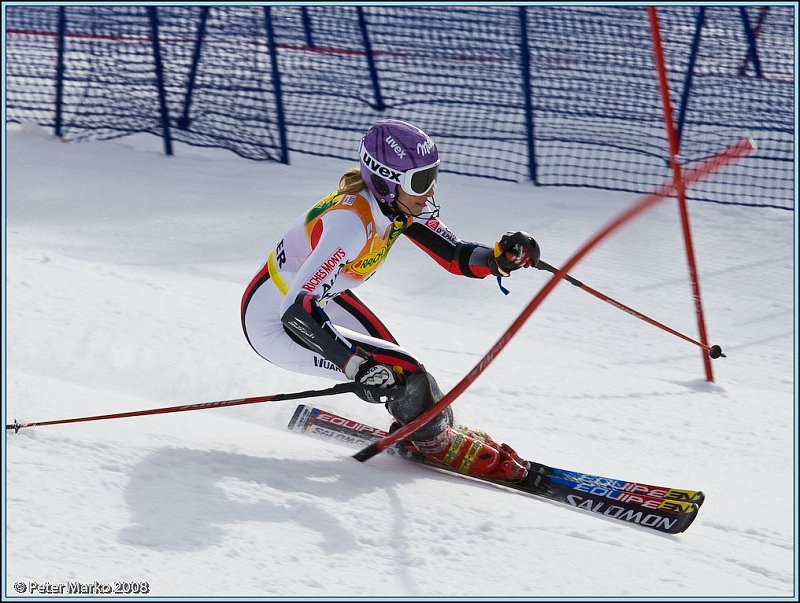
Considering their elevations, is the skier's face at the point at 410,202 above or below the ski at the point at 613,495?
above

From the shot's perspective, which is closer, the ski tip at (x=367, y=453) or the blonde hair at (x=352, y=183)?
the blonde hair at (x=352, y=183)

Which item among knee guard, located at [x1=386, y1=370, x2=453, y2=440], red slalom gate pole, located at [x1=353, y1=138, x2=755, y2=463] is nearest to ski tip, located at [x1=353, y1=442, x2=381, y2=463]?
red slalom gate pole, located at [x1=353, y1=138, x2=755, y2=463]

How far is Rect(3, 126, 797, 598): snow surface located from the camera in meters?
3.23

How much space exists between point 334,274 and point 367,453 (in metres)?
0.86

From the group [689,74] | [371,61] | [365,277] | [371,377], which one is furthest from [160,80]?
[371,377]

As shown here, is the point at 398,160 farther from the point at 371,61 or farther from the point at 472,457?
the point at 371,61

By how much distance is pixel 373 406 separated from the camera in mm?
5078

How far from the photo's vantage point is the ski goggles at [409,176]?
3.86 m

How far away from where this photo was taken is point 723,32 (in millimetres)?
11727

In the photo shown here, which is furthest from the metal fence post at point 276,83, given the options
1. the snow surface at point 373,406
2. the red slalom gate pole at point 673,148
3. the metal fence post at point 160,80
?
the red slalom gate pole at point 673,148

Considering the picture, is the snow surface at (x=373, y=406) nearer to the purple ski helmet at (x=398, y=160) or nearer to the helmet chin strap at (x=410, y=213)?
the helmet chin strap at (x=410, y=213)

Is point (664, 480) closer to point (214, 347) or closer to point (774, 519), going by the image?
point (774, 519)

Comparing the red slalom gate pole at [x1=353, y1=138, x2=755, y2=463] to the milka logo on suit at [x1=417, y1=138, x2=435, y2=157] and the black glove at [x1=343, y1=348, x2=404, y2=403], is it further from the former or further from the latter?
the milka logo on suit at [x1=417, y1=138, x2=435, y2=157]

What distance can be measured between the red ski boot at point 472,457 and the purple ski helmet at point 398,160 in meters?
1.13
